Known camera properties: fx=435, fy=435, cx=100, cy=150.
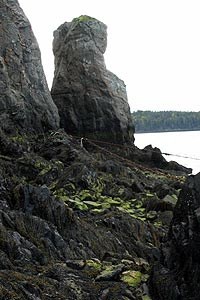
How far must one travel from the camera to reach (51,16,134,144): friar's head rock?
3319 cm

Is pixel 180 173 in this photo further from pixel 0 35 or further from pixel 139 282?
pixel 139 282

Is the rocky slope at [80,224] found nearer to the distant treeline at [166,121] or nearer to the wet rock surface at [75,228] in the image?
the wet rock surface at [75,228]

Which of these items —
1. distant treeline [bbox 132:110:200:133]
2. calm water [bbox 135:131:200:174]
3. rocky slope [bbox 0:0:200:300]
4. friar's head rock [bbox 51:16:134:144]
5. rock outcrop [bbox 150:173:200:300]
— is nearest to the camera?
rock outcrop [bbox 150:173:200:300]

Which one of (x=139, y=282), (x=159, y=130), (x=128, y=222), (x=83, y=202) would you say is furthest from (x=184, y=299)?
(x=159, y=130)

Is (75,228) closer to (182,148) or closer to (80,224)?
(80,224)

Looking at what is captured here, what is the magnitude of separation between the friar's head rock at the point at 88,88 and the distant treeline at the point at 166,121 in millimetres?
107712

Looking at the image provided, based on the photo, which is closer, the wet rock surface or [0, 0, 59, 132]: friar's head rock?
the wet rock surface

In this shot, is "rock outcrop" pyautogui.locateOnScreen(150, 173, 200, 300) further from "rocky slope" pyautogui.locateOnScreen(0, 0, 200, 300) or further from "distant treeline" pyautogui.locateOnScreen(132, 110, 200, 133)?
"distant treeline" pyautogui.locateOnScreen(132, 110, 200, 133)

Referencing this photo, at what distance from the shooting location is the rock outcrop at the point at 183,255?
23.0ft

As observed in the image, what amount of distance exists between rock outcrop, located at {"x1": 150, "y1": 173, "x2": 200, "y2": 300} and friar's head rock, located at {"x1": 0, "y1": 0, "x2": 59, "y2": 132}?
641 inches

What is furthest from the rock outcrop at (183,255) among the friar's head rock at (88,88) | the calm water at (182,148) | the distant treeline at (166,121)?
the distant treeline at (166,121)

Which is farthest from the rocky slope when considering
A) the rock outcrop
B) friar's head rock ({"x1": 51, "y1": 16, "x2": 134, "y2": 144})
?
friar's head rock ({"x1": 51, "y1": 16, "x2": 134, "y2": 144})

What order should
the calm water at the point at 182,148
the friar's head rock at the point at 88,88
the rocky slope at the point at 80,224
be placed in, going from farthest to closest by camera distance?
the calm water at the point at 182,148, the friar's head rock at the point at 88,88, the rocky slope at the point at 80,224

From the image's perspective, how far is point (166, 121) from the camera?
149 m
